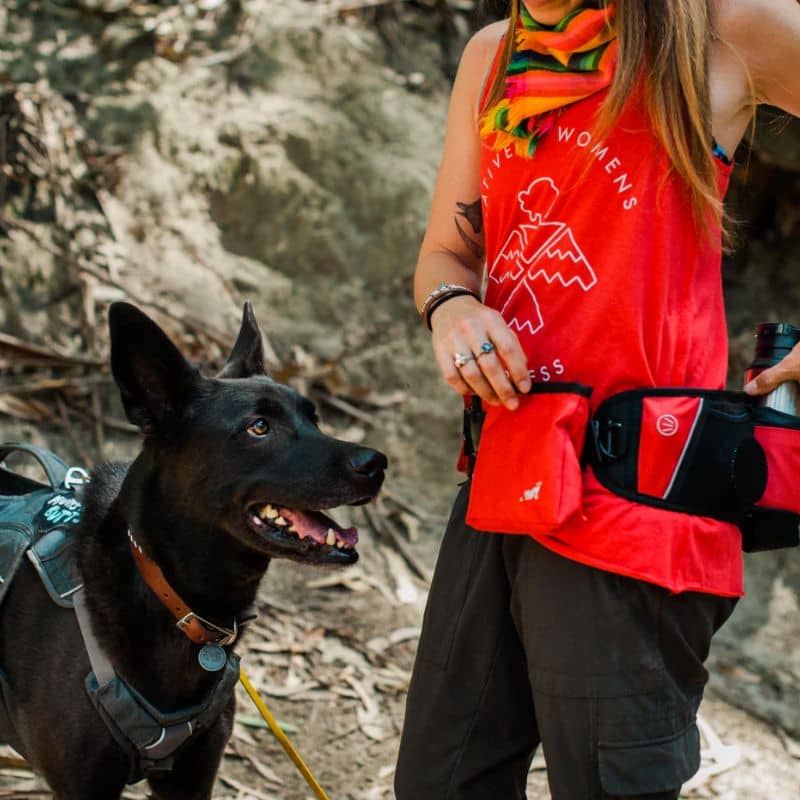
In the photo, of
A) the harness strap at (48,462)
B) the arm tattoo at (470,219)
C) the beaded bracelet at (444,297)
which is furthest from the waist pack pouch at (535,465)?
the harness strap at (48,462)

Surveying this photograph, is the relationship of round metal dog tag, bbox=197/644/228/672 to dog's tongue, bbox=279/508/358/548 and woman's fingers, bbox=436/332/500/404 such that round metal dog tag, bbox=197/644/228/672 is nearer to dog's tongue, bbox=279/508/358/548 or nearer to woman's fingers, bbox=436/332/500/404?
dog's tongue, bbox=279/508/358/548

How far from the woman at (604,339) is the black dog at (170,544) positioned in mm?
750

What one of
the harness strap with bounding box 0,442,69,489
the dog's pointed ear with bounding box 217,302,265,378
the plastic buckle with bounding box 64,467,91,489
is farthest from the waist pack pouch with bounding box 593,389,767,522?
the harness strap with bounding box 0,442,69,489

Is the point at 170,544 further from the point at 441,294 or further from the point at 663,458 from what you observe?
the point at 663,458

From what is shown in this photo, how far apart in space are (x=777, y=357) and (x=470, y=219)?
0.75m

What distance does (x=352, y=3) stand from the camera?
6863 millimetres

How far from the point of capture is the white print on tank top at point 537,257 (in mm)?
1864

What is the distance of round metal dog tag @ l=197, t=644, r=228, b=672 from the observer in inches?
99.8

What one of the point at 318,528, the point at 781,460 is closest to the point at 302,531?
the point at 318,528

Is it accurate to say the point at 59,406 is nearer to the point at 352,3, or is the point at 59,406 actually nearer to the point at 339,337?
the point at 339,337

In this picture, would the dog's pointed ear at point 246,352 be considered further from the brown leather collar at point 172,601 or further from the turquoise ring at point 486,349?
the turquoise ring at point 486,349

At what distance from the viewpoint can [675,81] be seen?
175cm

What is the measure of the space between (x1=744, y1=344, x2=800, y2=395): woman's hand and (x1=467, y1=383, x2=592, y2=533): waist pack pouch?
326mm

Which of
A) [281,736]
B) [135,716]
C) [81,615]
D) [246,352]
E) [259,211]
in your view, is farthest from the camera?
[259,211]
